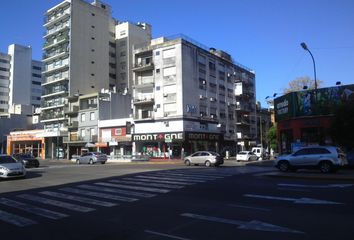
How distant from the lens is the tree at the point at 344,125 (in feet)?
90.2

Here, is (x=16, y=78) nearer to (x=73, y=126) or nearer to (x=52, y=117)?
(x=52, y=117)

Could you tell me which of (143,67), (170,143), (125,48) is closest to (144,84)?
(143,67)

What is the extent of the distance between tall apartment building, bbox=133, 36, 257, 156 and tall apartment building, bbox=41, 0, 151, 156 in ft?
58.8

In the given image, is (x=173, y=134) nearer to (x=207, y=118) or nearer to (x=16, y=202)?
(x=207, y=118)

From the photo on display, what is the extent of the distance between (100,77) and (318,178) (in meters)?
69.1

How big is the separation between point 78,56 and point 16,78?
52.4 metres

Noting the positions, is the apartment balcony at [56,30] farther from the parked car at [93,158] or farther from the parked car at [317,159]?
the parked car at [317,159]

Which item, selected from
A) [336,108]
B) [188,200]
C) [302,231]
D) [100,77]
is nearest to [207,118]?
[100,77]

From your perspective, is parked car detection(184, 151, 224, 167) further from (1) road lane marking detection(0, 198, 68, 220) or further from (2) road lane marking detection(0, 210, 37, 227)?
(2) road lane marking detection(0, 210, 37, 227)

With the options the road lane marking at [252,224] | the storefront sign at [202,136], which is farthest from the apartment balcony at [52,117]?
the road lane marking at [252,224]

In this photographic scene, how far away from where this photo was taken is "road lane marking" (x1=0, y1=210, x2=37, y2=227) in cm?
959

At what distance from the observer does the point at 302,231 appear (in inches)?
319

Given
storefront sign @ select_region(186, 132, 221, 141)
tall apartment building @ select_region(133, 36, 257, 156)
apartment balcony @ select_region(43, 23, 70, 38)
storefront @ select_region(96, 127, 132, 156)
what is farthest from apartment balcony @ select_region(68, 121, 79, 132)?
storefront sign @ select_region(186, 132, 221, 141)

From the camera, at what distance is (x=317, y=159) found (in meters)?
23.9
